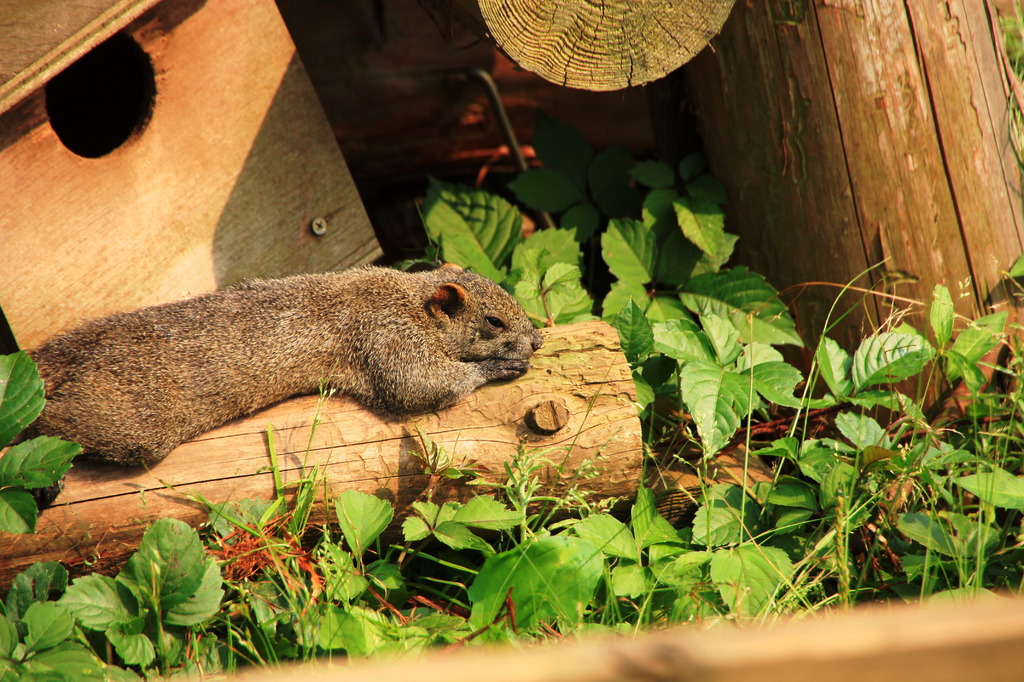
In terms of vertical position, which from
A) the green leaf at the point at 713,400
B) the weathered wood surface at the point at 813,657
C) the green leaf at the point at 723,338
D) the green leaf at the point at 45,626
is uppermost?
the weathered wood surface at the point at 813,657

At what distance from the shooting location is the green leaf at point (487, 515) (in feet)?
9.84

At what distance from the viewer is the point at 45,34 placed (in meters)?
3.32

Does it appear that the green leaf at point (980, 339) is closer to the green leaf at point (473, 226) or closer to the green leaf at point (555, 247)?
the green leaf at point (555, 247)

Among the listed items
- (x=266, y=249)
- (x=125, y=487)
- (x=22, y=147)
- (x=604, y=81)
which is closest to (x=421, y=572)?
(x=125, y=487)

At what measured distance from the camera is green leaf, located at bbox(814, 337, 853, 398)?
138 inches

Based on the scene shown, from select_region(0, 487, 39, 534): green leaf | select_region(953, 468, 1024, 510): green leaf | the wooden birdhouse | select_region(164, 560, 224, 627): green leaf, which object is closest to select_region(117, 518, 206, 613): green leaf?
select_region(164, 560, 224, 627): green leaf

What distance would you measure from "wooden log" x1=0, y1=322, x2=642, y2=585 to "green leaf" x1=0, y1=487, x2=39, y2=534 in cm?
20

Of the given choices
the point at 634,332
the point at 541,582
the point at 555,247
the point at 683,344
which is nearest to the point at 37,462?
the point at 541,582

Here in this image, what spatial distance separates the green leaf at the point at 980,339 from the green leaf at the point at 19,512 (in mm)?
4087

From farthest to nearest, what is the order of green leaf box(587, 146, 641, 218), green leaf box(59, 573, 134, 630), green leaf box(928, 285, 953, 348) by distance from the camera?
green leaf box(587, 146, 641, 218)
green leaf box(928, 285, 953, 348)
green leaf box(59, 573, 134, 630)

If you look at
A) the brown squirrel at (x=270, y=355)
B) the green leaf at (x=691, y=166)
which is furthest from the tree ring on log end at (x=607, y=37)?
the brown squirrel at (x=270, y=355)

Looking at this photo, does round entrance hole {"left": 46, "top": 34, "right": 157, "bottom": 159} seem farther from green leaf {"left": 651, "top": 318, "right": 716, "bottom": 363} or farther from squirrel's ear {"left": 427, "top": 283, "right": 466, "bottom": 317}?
green leaf {"left": 651, "top": 318, "right": 716, "bottom": 363}

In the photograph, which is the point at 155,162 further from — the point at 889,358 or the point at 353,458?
the point at 889,358

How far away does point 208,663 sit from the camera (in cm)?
282
